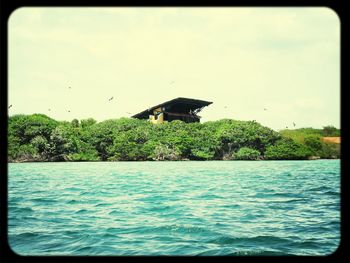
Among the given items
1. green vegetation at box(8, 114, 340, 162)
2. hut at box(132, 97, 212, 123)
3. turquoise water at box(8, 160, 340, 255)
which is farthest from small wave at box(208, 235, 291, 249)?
hut at box(132, 97, 212, 123)

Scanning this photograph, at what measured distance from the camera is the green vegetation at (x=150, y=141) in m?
19.2

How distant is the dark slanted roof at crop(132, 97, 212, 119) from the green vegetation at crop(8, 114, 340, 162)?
4.43ft

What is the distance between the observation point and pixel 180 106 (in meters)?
23.0

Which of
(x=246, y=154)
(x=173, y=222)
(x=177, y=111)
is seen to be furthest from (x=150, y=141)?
(x=173, y=222)

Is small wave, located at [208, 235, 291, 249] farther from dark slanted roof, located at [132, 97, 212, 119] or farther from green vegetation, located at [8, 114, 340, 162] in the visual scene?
dark slanted roof, located at [132, 97, 212, 119]

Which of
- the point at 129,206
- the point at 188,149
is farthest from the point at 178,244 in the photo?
the point at 188,149

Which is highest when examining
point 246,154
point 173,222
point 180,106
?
point 180,106

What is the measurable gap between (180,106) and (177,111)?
1.27ft

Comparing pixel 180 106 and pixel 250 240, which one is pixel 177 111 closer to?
pixel 180 106

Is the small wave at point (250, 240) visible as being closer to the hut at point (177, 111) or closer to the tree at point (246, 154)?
the tree at point (246, 154)

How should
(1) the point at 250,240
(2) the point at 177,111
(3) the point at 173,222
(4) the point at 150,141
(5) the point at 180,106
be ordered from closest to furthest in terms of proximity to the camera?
(1) the point at 250,240 → (3) the point at 173,222 → (4) the point at 150,141 → (5) the point at 180,106 → (2) the point at 177,111

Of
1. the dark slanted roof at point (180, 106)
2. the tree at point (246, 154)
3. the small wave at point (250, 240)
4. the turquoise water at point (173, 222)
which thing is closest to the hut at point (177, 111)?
the dark slanted roof at point (180, 106)

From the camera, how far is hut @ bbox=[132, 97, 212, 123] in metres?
22.6
